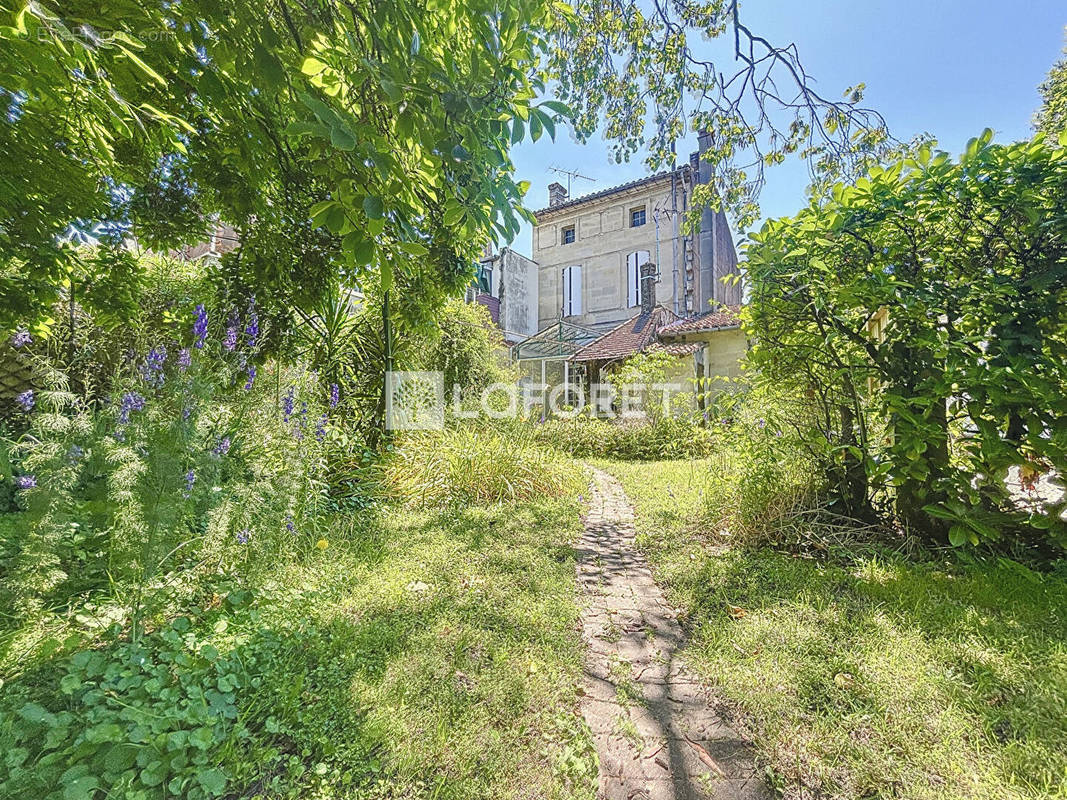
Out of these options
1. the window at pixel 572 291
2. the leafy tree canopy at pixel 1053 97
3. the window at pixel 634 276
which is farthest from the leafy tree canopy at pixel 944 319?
the window at pixel 572 291

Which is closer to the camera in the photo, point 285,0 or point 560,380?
point 285,0

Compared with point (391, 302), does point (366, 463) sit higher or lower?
lower

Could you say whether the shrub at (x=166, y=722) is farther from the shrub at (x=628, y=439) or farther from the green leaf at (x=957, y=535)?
the shrub at (x=628, y=439)

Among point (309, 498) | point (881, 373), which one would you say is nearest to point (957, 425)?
point (881, 373)

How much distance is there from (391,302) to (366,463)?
5.89 feet

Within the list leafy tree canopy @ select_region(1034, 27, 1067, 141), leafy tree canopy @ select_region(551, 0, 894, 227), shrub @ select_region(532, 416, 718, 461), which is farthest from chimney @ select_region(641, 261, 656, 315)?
leafy tree canopy @ select_region(551, 0, 894, 227)

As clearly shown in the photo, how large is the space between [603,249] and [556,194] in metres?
4.62

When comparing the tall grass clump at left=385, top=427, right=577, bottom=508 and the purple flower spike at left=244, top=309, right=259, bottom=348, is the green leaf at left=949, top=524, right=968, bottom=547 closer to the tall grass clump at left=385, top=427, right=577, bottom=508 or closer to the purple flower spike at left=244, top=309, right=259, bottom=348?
the tall grass clump at left=385, top=427, right=577, bottom=508

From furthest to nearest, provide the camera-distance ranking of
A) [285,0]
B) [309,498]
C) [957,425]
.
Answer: [309,498] < [957,425] < [285,0]

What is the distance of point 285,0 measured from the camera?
4.87ft

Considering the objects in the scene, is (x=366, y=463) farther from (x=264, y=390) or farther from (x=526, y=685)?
(x=526, y=685)

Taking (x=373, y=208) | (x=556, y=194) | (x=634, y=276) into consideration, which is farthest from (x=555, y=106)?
(x=556, y=194)

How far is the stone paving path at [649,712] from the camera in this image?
129cm

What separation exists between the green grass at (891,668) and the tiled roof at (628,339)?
9.44m
